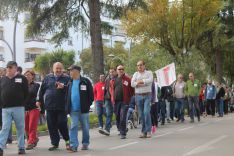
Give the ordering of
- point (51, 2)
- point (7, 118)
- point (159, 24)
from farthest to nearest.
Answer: point (159, 24)
point (51, 2)
point (7, 118)

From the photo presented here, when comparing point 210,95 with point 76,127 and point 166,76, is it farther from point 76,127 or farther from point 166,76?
point 76,127

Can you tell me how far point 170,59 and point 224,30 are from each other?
481cm

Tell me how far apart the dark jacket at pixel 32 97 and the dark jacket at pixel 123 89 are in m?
2.23

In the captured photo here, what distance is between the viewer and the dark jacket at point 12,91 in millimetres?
11094

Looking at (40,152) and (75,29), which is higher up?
(75,29)

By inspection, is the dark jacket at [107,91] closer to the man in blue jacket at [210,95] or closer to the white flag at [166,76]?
the white flag at [166,76]

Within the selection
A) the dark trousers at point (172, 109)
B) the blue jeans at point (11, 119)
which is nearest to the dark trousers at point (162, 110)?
the dark trousers at point (172, 109)

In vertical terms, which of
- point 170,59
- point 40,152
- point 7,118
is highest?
point 170,59

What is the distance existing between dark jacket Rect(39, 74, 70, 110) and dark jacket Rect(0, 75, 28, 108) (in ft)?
2.14

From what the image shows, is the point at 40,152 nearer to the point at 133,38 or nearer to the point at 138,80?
the point at 138,80

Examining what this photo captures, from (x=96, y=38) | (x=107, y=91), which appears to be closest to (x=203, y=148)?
(x=107, y=91)

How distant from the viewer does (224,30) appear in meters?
42.6

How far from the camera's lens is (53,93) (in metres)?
11.8

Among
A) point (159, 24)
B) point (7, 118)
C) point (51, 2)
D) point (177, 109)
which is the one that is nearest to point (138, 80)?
point (7, 118)
